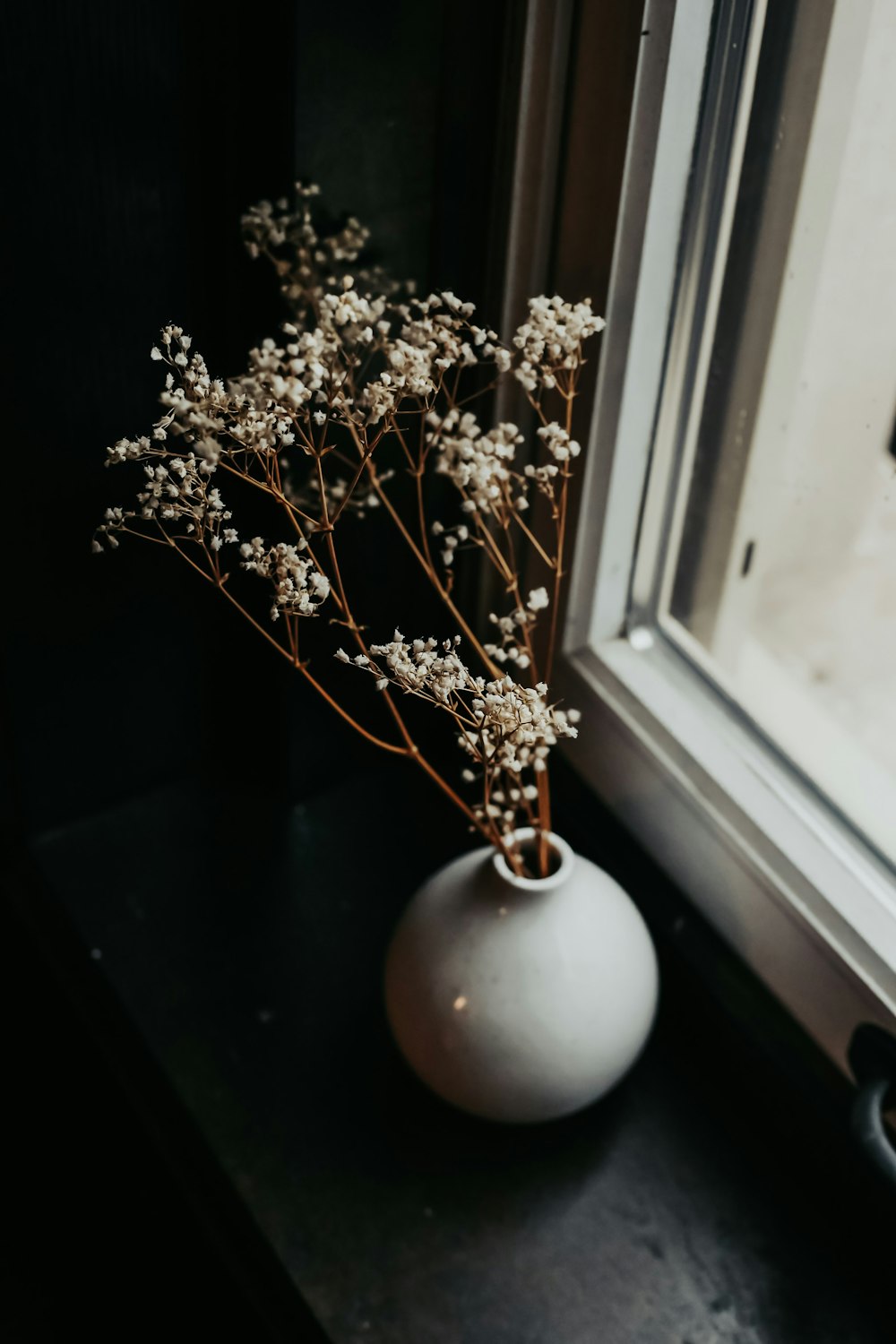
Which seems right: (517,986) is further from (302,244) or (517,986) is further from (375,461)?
(302,244)

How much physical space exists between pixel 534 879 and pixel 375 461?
0.34 metres

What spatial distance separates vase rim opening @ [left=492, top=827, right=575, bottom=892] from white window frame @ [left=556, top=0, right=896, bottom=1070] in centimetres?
16

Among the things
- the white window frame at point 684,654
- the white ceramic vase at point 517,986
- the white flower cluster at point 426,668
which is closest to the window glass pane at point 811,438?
the white window frame at point 684,654

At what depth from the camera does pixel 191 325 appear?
932mm

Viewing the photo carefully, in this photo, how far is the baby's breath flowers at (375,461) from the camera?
0.66 metres

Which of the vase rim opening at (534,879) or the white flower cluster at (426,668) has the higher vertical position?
the white flower cluster at (426,668)

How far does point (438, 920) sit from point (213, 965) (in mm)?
297

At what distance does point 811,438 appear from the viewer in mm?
893

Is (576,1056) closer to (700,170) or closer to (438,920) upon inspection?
(438,920)

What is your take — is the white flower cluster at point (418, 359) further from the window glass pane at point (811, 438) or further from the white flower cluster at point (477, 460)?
the window glass pane at point (811, 438)

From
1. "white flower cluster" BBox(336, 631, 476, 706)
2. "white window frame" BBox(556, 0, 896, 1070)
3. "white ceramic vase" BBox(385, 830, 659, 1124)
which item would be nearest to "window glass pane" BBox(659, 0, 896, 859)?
"white window frame" BBox(556, 0, 896, 1070)

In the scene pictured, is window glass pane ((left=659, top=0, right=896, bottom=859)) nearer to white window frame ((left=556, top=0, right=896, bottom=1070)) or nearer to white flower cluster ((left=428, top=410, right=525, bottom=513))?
white window frame ((left=556, top=0, right=896, bottom=1070))

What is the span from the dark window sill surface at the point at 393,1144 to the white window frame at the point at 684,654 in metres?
0.12

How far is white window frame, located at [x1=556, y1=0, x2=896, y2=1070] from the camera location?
823 mm
